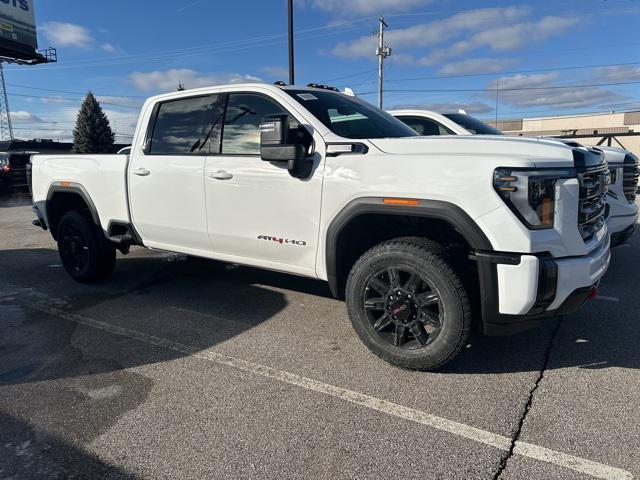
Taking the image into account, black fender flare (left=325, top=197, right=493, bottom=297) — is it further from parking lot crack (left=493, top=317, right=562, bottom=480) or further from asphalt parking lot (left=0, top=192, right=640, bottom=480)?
parking lot crack (left=493, top=317, right=562, bottom=480)

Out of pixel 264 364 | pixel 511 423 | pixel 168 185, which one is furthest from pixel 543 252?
pixel 168 185

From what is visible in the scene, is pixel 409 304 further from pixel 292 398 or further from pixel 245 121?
pixel 245 121

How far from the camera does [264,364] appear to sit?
3527 millimetres

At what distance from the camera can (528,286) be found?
2820mm

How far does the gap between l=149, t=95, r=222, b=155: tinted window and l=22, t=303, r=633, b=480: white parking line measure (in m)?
1.70

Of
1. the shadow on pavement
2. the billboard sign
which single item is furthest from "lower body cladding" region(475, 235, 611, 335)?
the billboard sign

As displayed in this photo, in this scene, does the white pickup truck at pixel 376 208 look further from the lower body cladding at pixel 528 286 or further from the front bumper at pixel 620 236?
the front bumper at pixel 620 236

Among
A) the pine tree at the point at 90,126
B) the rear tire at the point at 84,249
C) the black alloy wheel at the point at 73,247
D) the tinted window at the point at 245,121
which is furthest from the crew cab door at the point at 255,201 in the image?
the pine tree at the point at 90,126

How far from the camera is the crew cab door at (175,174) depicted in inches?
171

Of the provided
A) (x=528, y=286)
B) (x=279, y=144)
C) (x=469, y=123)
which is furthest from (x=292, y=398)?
(x=469, y=123)

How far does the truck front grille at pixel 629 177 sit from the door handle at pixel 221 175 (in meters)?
4.65

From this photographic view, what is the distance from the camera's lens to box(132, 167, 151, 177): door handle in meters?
4.70

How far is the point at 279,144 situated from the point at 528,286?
188 centimetres

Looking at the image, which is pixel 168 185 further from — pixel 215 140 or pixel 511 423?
pixel 511 423
